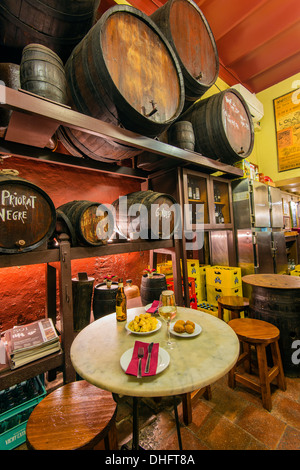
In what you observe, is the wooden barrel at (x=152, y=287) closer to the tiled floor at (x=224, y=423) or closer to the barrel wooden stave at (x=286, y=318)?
the tiled floor at (x=224, y=423)

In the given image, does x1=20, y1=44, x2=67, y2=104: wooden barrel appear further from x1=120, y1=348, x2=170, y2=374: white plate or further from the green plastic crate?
the green plastic crate

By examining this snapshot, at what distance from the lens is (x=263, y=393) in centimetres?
180

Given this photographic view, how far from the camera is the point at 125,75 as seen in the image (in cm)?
167

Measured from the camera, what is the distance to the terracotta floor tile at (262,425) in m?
1.51

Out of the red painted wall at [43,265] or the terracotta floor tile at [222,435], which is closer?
the terracotta floor tile at [222,435]

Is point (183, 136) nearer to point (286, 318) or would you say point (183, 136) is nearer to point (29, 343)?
point (286, 318)

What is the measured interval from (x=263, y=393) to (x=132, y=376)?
156 cm

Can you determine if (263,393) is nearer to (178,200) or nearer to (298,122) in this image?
(178,200)

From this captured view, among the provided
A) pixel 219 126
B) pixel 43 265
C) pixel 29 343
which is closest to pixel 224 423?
pixel 29 343

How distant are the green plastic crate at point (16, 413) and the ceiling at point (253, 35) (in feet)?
14.5

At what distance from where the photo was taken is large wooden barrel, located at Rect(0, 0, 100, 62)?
150 cm

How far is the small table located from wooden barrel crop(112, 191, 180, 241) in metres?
0.95

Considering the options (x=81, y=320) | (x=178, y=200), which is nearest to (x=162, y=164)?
(x=178, y=200)

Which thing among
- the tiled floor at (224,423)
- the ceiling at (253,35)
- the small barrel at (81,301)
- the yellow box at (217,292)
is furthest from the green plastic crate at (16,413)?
the ceiling at (253,35)
